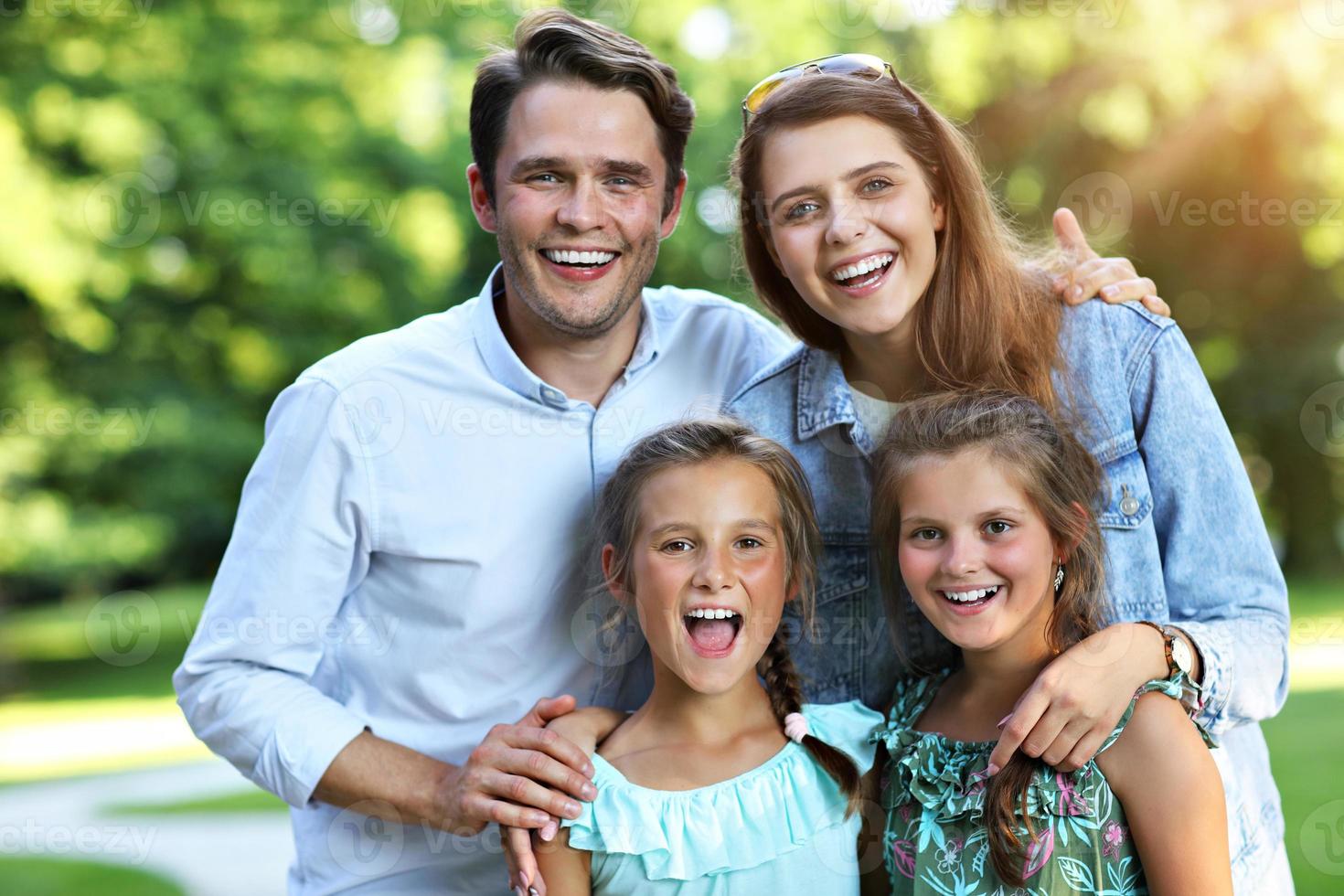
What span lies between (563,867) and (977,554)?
1024 millimetres

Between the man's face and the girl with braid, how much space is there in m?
0.44

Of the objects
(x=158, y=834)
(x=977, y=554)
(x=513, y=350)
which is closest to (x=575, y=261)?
(x=513, y=350)

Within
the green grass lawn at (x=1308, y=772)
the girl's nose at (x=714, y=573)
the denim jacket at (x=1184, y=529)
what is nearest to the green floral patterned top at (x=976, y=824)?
the denim jacket at (x=1184, y=529)

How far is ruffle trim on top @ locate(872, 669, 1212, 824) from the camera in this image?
2404 millimetres

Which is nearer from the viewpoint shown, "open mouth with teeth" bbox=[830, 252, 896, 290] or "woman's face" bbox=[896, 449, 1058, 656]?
"woman's face" bbox=[896, 449, 1058, 656]

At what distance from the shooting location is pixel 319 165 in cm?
1291

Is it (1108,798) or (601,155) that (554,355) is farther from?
(1108,798)

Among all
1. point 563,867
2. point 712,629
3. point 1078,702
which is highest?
point 712,629

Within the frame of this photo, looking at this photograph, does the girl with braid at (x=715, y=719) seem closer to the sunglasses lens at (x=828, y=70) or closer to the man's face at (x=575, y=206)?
the man's face at (x=575, y=206)

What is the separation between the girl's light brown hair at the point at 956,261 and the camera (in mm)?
2824

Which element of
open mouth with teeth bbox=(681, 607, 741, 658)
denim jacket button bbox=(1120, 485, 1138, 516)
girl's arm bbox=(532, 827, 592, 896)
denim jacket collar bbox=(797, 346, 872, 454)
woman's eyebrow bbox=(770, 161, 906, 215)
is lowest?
girl's arm bbox=(532, 827, 592, 896)

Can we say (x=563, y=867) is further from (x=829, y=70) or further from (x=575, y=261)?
(x=829, y=70)

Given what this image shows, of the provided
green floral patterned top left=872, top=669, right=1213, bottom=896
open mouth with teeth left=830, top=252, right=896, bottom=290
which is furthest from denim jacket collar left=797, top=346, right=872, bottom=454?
green floral patterned top left=872, top=669, right=1213, bottom=896

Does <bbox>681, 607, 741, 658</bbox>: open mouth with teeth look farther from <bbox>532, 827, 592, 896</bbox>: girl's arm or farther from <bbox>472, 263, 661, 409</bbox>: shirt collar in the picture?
<bbox>472, 263, 661, 409</bbox>: shirt collar
